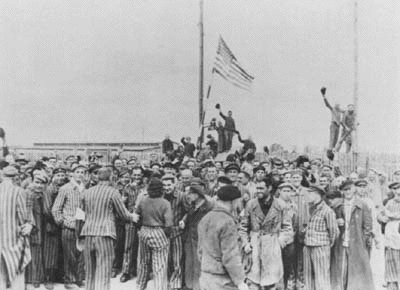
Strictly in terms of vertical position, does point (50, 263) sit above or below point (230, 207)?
below

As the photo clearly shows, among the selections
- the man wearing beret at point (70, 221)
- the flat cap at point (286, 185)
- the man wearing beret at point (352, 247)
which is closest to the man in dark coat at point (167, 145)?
the man wearing beret at point (70, 221)

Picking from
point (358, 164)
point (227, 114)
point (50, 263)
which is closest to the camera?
point (50, 263)

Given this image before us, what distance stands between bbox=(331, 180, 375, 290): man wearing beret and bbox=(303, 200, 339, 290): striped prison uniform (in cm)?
31

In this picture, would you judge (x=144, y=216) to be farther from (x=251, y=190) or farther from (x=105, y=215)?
(x=251, y=190)

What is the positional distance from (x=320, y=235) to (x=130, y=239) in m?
3.05

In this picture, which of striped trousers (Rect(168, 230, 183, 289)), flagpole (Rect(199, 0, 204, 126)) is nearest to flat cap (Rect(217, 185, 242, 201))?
striped trousers (Rect(168, 230, 183, 289))

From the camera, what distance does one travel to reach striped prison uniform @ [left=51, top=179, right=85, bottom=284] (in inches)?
283

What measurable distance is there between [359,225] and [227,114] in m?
7.91

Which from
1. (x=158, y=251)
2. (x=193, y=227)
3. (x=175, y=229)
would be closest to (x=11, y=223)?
(x=158, y=251)

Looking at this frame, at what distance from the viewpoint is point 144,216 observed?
21.5 feet

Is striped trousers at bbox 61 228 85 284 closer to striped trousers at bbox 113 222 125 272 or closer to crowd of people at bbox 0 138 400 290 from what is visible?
crowd of people at bbox 0 138 400 290

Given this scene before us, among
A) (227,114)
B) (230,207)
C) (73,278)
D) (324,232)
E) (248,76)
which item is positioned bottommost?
(73,278)

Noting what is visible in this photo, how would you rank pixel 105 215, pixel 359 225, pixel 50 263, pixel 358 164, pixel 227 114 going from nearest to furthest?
pixel 105 215
pixel 359 225
pixel 50 263
pixel 358 164
pixel 227 114

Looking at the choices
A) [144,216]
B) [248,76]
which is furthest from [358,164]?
[144,216]
